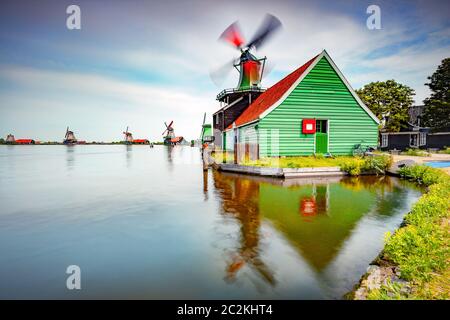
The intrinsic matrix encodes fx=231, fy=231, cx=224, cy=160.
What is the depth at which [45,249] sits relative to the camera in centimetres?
457

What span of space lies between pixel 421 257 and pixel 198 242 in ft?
11.8

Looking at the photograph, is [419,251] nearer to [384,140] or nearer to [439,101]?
[439,101]

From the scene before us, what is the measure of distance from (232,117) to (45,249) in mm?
23239

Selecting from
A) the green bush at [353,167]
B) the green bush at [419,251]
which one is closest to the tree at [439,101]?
the green bush at [353,167]

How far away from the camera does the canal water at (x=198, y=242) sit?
10.6 feet

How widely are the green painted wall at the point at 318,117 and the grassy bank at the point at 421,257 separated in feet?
32.7

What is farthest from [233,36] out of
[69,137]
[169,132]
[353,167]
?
[69,137]

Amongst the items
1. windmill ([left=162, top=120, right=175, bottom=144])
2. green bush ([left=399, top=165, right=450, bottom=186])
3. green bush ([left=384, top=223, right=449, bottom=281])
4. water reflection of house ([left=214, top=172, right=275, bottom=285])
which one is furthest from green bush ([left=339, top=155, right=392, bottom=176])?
windmill ([left=162, top=120, right=175, bottom=144])

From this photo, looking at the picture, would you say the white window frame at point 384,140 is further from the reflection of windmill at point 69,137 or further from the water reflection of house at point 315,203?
the reflection of windmill at point 69,137

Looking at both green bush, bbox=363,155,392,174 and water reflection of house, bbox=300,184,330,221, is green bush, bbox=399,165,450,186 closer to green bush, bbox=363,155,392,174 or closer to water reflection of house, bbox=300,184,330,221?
green bush, bbox=363,155,392,174
